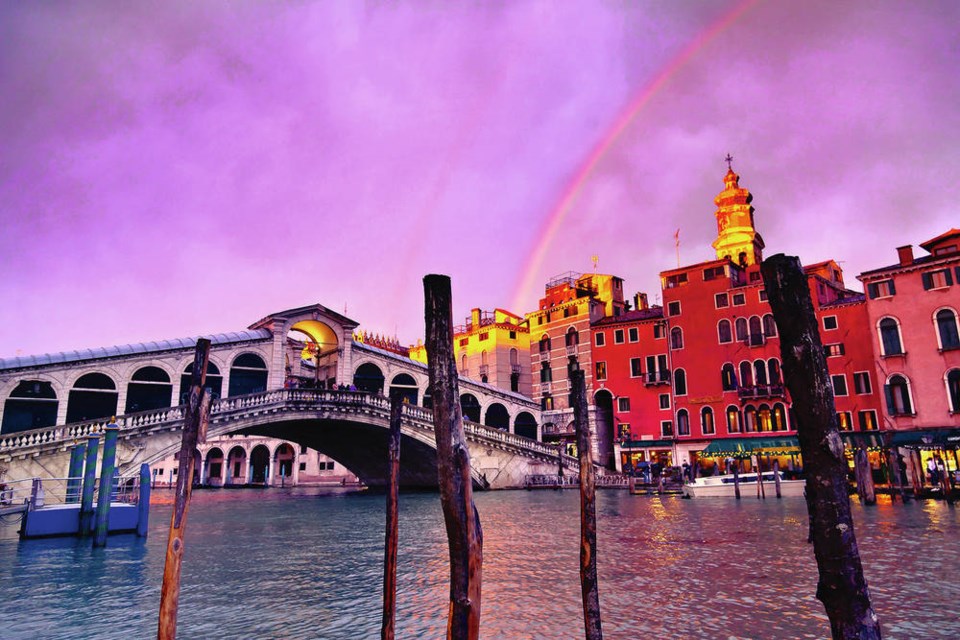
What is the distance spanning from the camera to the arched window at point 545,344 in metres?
46.8

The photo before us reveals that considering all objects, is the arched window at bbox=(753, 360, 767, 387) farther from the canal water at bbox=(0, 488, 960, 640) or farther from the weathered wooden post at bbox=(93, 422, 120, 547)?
the weathered wooden post at bbox=(93, 422, 120, 547)

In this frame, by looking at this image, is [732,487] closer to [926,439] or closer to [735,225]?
[926,439]

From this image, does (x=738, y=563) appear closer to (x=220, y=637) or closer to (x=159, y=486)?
(x=220, y=637)

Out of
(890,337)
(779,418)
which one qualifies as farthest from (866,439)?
(779,418)

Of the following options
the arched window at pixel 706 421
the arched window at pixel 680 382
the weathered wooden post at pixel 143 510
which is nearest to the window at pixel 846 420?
the arched window at pixel 706 421

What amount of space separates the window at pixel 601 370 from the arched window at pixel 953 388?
18.9 meters

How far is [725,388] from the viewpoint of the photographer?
37.1 m

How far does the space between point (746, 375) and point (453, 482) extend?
116 ft

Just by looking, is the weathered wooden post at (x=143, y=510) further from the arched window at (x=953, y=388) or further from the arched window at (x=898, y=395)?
the arched window at (x=953, y=388)

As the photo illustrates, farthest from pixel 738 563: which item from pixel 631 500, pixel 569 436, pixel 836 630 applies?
pixel 569 436

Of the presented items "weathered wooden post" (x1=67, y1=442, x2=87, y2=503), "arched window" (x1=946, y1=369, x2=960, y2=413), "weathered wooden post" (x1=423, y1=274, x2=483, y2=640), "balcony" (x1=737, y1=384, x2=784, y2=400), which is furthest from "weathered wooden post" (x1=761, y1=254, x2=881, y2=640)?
"balcony" (x1=737, y1=384, x2=784, y2=400)

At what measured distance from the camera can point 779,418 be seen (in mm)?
35188

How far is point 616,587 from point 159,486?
59392mm

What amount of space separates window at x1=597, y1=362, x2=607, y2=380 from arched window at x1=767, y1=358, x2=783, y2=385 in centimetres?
1052
